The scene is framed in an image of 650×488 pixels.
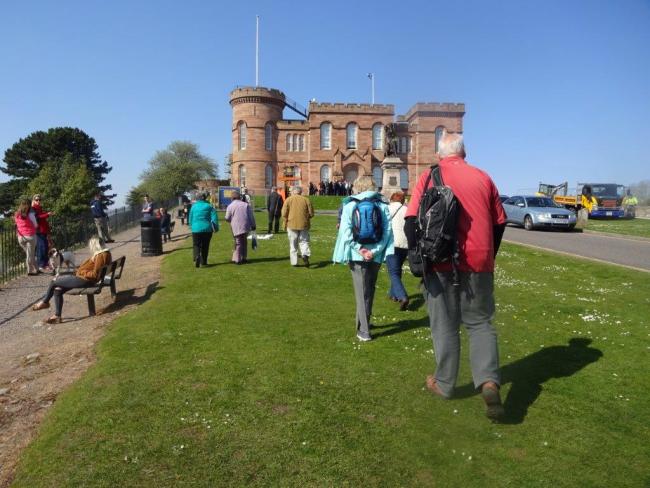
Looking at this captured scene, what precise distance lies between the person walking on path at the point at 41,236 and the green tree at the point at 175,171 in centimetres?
5784

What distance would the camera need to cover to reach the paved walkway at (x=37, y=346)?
14.1ft

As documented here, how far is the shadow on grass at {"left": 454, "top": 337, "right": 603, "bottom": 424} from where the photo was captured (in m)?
4.16

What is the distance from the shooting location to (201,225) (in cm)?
1161

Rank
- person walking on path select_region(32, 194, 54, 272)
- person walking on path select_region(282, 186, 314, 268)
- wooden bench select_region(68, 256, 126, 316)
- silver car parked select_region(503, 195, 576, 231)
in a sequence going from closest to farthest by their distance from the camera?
1. wooden bench select_region(68, 256, 126, 316)
2. person walking on path select_region(282, 186, 314, 268)
3. person walking on path select_region(32, 194, 54, 272)
4. silver car parked select_region(503, 195, 576, 231)

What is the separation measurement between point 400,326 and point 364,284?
116 centimetres

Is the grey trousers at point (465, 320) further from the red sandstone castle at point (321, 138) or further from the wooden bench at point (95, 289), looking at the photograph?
the red sandstone castle at point (321, 138)

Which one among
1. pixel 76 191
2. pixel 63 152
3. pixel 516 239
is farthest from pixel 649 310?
pixel 63 152

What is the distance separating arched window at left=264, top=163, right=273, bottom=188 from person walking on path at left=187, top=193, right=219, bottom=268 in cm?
4864

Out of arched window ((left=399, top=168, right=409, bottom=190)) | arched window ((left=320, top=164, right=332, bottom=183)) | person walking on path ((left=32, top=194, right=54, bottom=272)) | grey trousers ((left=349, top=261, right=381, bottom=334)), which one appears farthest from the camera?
arched window ((left=399, top=168, right=409, bottom=190))

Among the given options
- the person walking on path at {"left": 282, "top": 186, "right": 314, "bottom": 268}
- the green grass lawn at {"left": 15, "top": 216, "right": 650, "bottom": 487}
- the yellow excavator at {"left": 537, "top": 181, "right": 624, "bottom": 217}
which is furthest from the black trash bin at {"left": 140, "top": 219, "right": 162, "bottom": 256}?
the yellow excavator at {"left": 537, "top": 181, "right": 624, "bottom": 217}

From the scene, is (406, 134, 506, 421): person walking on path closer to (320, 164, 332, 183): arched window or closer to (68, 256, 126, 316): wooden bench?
(68, 256, 126, 316): wooden bench

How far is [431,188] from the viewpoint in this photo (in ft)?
12.9

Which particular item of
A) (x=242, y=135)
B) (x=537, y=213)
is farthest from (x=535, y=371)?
(x=242, y=135)

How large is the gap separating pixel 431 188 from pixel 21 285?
33.9 feet
